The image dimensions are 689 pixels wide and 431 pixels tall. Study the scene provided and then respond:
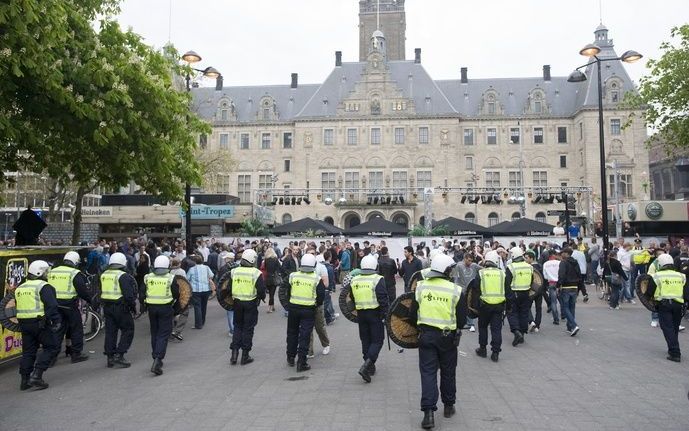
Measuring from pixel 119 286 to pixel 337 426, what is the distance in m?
5.03

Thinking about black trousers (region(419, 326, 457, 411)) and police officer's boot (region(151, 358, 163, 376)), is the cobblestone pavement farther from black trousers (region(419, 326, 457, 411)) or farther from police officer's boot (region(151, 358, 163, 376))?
black trousers (region(419, 326, 457, 411))

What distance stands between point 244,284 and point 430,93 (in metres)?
52.1

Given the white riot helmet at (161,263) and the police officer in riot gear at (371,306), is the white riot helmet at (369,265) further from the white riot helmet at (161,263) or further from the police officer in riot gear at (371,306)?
the white riot helmet at (161,263)

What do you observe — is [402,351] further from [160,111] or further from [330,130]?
[330,130]

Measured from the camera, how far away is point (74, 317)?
962 cm

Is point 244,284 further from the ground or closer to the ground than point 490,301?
further from the ground

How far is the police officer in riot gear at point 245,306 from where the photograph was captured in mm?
9266

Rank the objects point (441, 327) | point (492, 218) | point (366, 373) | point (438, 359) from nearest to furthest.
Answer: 1. point (441, 327)
2. point (438, 359)
3. point (366, 373)
4. point (492, 218)

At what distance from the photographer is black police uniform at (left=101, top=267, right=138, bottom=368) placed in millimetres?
9062

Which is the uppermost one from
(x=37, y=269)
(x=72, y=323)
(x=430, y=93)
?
(x=430, y=93)

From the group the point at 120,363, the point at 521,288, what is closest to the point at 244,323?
the point at 120,363

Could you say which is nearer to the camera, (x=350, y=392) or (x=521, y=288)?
(x=350, y=392)

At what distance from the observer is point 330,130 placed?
57.5 meters

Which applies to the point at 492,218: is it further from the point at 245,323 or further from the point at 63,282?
the point at 63,282
